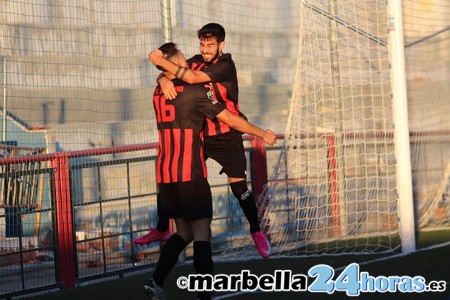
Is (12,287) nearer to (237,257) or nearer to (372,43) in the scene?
(237,257)

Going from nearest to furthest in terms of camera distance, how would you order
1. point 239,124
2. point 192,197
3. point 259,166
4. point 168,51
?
point 192,197 < point 239,124 < point 168,51 < point 259,166

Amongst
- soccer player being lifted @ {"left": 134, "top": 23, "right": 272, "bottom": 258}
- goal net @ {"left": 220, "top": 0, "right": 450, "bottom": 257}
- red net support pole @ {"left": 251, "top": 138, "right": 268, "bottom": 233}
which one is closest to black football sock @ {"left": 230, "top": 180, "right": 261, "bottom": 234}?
soccer player being lifted @ {"left": 134, "top": 23, "right": 272, "bottom": 258}

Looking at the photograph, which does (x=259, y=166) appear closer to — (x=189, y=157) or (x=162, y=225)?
(x=162, y=225)

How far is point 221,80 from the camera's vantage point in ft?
24.3

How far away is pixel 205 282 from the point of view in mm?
6734

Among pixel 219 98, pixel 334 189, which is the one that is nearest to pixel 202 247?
pixel 219 98

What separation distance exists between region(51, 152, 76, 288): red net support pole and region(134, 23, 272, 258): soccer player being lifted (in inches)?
50.7

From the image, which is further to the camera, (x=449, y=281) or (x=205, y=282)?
(x=449, y=281)

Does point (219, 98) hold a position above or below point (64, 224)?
above

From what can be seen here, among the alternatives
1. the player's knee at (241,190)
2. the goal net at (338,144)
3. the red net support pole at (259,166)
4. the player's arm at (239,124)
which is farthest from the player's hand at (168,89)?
the red net support pole at (259,166)

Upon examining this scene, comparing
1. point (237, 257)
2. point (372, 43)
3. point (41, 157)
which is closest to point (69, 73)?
point (41, 157)

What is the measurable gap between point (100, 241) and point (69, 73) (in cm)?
163

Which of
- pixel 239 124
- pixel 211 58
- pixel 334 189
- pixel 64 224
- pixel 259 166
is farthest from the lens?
pixel 259 166

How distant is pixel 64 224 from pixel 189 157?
255 cm
